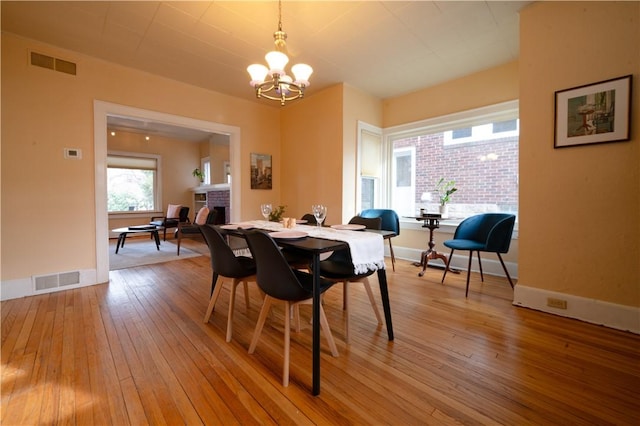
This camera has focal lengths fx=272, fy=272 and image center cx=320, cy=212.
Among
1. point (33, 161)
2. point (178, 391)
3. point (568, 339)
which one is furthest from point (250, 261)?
point (33, 161)

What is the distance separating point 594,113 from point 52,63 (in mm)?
5190

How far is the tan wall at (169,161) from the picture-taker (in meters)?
6.78

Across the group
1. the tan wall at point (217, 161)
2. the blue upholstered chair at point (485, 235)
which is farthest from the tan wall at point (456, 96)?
the tan wall at point (217, 161)

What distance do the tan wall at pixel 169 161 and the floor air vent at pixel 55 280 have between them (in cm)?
417

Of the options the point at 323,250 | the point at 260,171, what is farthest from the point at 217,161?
the point at 323,250

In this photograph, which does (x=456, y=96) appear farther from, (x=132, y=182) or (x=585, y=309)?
(x=132, y=182)

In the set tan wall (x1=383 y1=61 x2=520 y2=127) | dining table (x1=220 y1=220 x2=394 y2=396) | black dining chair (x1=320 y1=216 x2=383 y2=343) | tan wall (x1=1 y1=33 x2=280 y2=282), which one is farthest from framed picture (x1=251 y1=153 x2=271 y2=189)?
dining table (x1=220 y1=220 x2=394 y2=396)

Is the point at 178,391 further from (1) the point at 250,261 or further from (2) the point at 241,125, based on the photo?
(2) the point at 241,125

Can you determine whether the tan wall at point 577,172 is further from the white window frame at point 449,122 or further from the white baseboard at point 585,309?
the white window frame at point 449,122

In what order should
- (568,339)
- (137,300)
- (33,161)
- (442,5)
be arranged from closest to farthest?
(568,339) → (442,5) → (137,300) → (33,161)

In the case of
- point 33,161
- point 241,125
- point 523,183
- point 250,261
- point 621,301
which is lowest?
point 621,301

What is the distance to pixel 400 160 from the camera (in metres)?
4.64

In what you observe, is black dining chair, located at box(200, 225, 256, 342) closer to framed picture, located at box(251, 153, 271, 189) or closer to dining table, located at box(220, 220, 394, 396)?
dining table, located at box(220, 220, 394, 396)

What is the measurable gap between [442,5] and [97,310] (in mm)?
4109
